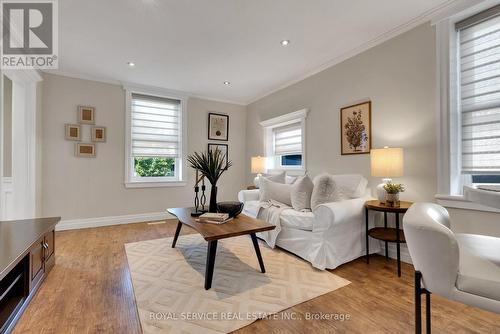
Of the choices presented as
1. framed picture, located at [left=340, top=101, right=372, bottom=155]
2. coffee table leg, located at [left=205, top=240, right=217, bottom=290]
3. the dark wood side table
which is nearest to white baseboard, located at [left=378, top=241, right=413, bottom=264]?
the dark wood side table

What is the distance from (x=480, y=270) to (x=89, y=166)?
466cm

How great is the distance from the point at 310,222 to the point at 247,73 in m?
2.58

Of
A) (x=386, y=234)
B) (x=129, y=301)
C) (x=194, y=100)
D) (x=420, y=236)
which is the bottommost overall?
(x=129, y=301)

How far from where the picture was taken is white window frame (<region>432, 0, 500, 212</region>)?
2127 millimetres

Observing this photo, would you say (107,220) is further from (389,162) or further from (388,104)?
(388,104)

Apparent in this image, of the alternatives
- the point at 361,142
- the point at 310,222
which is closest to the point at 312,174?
the point at 361,142

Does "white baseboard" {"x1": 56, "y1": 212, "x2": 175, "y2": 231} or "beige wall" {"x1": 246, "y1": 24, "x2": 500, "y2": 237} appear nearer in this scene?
"beige wall" {"x1": 246, "y1": 24, "x2": 500, "y2": 237}

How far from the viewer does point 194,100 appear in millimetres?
4750

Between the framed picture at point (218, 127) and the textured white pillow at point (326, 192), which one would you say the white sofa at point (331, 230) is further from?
the framed picture at point (218, 127)

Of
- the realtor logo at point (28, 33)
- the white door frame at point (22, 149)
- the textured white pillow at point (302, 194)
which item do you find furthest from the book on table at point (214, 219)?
the white door frame at point (22, 149)

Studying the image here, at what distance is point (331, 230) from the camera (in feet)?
7.32

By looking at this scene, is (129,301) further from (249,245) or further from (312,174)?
(312,174)

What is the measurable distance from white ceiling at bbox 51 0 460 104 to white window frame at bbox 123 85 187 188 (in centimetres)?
41

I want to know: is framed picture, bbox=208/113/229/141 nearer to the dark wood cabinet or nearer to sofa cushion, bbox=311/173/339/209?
sofa cushion, bbox=311/173/339/209
